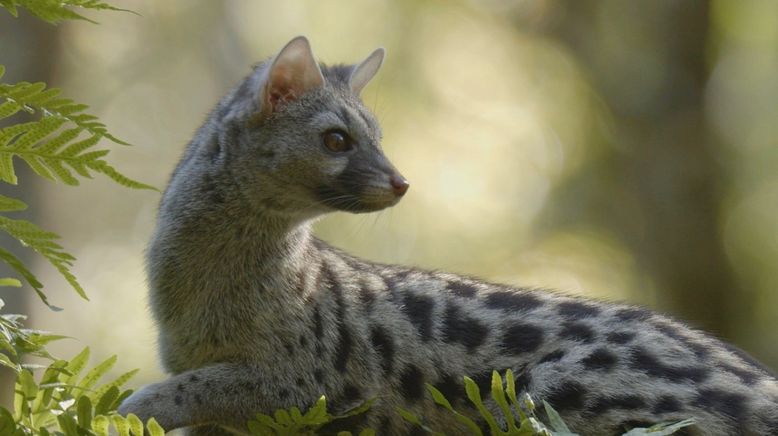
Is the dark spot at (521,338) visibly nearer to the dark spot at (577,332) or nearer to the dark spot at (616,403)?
the dark spot at (577,332)

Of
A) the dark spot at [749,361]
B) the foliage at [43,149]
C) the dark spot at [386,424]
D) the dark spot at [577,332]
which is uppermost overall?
the dark spot at [749,361]

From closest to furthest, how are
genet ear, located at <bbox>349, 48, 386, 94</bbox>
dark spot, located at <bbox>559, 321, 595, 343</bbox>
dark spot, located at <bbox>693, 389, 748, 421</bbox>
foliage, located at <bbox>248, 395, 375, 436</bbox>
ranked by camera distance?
foliage, located at <bbox>248, 395, 375, 436</bbox> → dark spot, located at <bbox>693, 389, 748, 421</bbox> → dark spot, located at <bbox>559, 321, 595, 343</bbox> → genet ear, located at <bbox>349, 48, 386, 94</bbox>

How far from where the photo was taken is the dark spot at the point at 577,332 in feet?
17.1

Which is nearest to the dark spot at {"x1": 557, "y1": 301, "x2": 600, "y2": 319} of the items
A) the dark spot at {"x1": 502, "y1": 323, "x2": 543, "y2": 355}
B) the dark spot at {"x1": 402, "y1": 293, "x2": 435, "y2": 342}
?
the dark spot at {"x1": 502, "y1": 323, "x2": 543, "y2": 355}

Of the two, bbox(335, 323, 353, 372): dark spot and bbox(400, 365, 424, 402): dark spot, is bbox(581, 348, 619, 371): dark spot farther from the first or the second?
bbox(335, 323, 353, 372): dark spot

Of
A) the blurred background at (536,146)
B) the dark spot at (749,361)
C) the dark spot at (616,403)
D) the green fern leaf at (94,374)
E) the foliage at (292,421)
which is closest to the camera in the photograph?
the foliage at (292,421)

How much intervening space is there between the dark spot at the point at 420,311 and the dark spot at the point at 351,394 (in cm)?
46

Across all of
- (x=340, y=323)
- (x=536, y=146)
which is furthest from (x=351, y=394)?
(x=536, y=146)

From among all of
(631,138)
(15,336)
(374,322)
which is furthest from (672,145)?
(15,336)

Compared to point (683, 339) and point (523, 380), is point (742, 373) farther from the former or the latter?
point (523, 380)

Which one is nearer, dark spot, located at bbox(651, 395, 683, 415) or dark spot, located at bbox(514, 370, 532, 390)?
dark spot, located at bbox(651, 395, 683, 415)

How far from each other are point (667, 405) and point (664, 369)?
263mm

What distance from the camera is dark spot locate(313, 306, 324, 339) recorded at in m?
5.64

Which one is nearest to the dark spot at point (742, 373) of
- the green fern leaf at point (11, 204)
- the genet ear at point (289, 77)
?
the genet ear at point (289, 77)
